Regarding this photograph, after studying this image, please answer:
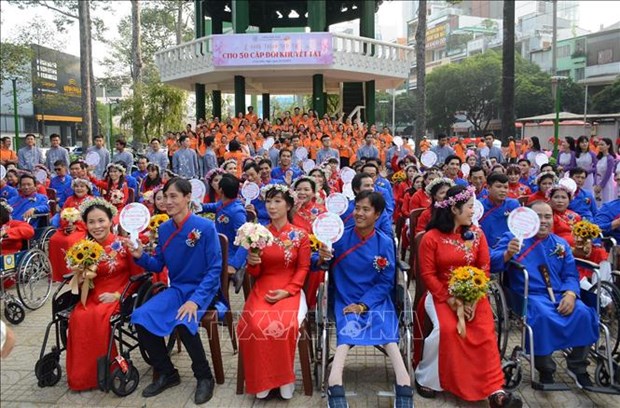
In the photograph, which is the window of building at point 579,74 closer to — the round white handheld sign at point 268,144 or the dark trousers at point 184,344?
the round white handheld sign at point 268,144

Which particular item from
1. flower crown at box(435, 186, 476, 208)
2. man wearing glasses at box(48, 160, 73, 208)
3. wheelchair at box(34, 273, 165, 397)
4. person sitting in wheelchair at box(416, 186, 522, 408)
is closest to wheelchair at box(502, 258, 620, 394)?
person sitting in wheelchair at box(416, 186, 522, 408)

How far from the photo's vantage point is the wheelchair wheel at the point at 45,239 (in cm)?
691

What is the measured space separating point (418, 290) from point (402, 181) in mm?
4489

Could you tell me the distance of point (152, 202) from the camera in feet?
21.4

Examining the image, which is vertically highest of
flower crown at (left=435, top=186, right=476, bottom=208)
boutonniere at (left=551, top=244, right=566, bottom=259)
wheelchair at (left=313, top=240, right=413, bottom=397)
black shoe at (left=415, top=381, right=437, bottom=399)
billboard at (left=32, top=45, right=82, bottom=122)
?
billboard at (left=32, top=45, right=82, bottom=122)

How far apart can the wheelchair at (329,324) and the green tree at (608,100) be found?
35.2 meters

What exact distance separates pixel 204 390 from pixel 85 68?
1830 centimetres

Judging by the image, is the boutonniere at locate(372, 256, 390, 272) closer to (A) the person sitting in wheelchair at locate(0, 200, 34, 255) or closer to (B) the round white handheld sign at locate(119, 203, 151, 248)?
(B) the round white handheld sign at locate(119, 203, 151, 248)

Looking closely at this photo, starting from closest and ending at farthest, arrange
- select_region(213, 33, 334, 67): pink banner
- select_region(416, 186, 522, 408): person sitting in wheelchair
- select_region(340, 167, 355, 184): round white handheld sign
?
select_region(416, 186, 522, 408): person sitting in wheelchair, select_region(340, 167, 355, 184): round white handheld sign, select_region(213, 33, 334, 67): pink banner

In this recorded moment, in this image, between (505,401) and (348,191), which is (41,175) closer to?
(348,191)

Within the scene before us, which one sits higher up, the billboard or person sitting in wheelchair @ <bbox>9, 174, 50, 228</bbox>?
the billboard

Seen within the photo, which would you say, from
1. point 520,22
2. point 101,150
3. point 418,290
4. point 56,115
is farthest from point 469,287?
point 520,22

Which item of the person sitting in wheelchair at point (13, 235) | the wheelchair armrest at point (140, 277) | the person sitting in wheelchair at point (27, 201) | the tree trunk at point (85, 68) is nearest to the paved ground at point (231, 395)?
the wheelchair armrest at point (140, 277)

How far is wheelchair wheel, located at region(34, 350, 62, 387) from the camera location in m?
4.07
